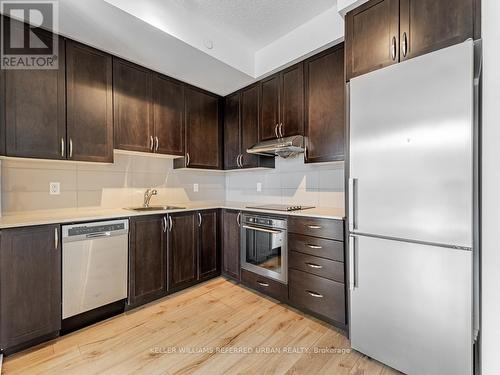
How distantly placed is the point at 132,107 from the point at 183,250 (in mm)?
1568

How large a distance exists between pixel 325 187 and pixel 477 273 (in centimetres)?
154

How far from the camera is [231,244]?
2871mm

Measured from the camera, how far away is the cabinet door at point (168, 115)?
264cm

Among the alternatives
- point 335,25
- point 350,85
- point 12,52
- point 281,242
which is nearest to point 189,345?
point 281,242

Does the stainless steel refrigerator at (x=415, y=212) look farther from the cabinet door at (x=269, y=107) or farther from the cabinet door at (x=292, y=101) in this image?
the cabinet door at (x=269, y=107)

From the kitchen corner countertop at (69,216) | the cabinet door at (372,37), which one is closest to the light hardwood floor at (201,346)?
the kitchen corner countertop at (69,216)

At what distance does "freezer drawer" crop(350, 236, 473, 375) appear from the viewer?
126cm

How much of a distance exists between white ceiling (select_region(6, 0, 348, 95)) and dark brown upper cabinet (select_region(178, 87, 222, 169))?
331 mm

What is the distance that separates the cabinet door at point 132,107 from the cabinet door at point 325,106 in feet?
5.45

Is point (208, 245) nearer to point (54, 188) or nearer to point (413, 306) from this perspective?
point (54, 188)

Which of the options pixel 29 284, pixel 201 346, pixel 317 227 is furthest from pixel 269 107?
pixel 29 284

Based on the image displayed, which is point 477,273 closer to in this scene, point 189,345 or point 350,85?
point 350,85
